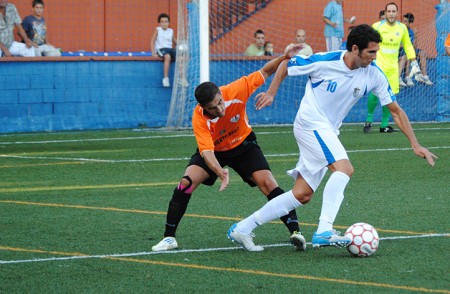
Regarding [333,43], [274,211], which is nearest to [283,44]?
[333,43]

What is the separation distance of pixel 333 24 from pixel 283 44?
2.22 meters

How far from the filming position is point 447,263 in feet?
23.6

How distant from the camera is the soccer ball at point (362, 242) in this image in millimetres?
7480

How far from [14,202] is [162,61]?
34.3 ft

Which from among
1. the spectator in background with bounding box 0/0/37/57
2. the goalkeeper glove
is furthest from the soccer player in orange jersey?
the goalkeeper glove

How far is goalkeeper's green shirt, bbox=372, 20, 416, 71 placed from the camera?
19000 millimetres

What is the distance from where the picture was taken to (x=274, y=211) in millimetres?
8016

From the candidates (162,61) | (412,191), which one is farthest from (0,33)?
(412,191)

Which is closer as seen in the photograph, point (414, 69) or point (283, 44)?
point (414, 69)

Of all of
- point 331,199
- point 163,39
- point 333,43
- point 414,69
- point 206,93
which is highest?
point 163,39

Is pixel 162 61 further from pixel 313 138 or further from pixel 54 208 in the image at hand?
pixel 313 138

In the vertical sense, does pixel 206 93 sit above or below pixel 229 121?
above

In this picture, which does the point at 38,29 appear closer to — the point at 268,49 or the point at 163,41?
the point at 163,41

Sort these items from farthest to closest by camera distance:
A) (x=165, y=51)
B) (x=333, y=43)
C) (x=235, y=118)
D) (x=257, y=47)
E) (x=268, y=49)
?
(x=333, y=43), (x=268, y=49), (x=257, y=47), (x=165, y=51), (x=235, y=118)
